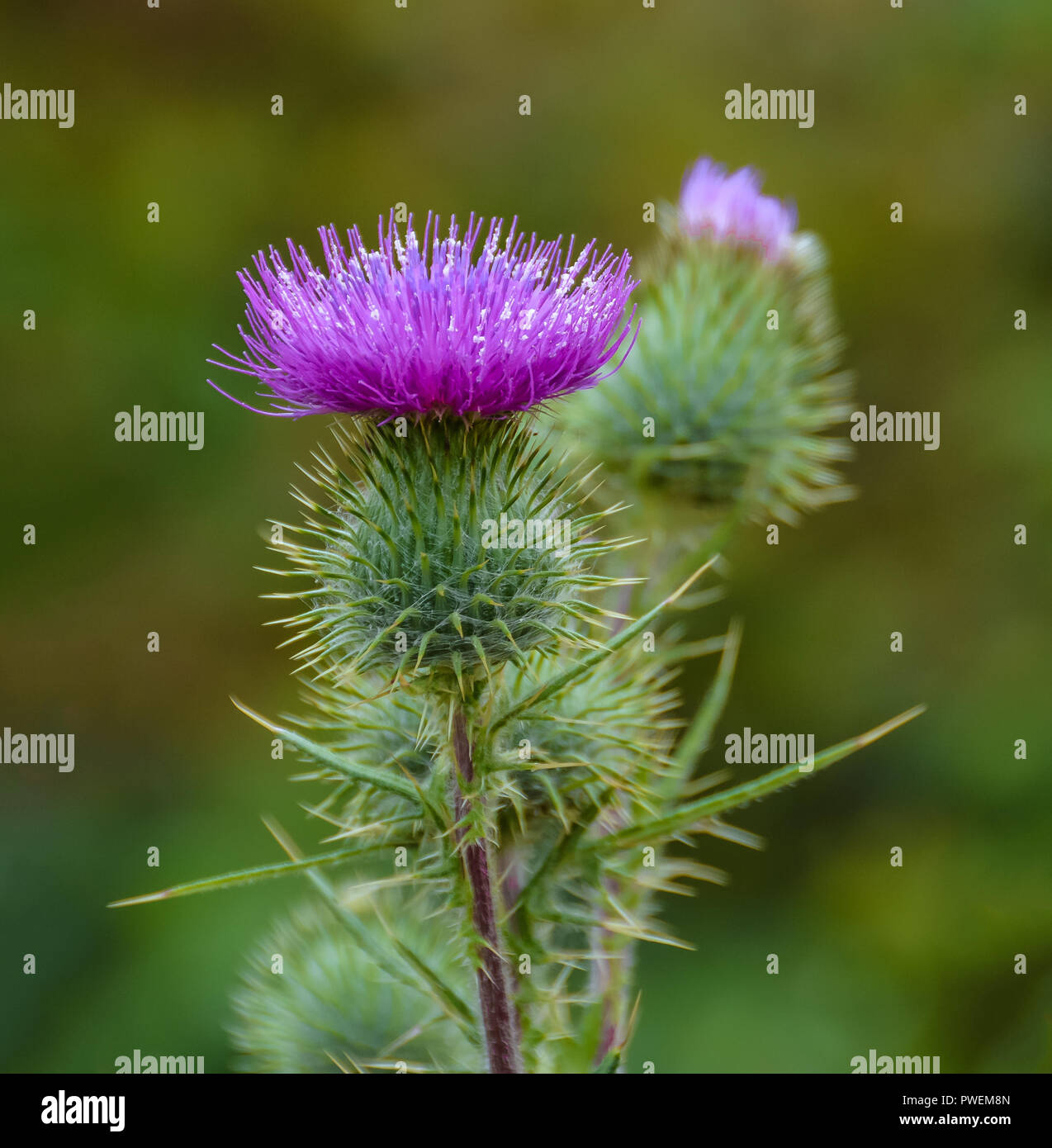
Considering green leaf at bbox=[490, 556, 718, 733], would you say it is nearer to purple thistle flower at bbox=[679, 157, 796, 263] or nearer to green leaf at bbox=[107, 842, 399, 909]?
green leaf at bbox=[107, 842, 399, 909]

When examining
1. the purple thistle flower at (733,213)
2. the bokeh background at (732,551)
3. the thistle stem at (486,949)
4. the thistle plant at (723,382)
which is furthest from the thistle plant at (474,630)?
the bokeh background at (732,551)

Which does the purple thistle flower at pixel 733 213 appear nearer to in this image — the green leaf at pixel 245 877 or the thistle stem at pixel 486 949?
the thistle stem at pixel 486 949

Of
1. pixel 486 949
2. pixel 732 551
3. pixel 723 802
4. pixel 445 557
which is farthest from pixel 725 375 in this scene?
pixel 732 551

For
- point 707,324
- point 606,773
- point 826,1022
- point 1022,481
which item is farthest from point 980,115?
point 606,773

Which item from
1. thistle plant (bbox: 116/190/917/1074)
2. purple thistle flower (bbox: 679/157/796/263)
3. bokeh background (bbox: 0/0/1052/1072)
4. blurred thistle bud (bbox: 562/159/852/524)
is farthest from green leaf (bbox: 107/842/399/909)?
bokeh background (bbox: 0/0/1052/1072)

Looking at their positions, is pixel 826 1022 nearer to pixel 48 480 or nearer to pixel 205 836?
pixel 205 836

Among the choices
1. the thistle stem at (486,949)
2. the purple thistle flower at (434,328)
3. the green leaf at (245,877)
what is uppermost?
the purple thistle flower at (434,328)

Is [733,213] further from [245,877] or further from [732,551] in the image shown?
[245,877]
